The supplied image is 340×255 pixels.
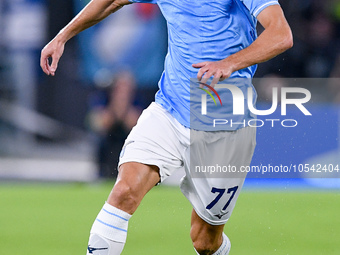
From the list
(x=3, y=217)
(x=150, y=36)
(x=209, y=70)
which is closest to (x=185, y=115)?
(x=209, y=70)

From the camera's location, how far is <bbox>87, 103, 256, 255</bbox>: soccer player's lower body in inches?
169

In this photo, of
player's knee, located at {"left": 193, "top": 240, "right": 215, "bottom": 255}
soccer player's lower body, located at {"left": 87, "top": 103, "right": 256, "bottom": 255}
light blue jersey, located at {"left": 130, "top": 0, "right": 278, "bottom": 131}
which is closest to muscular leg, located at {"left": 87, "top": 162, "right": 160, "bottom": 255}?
soccer player's lower body, located at {"left": 87, "top": 103, "right": 256, "bottom": 255}

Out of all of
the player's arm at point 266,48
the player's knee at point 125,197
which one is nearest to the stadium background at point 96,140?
the player's knee at point 125,197

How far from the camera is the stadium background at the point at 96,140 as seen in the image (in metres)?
7.57

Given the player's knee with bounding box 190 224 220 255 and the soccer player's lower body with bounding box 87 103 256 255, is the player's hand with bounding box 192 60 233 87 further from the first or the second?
the player's knee with bounding box 190 224 220 255

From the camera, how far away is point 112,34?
1321 centimetres

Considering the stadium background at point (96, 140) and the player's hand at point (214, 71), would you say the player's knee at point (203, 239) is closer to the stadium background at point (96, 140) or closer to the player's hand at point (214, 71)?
the stadium background at point (96, 140)

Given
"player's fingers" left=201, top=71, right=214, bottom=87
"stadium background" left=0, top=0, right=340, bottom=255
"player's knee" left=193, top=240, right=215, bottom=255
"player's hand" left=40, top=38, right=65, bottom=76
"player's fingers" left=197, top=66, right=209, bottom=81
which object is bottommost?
"stadium background" left=0, top=0, right=340, bottom=255

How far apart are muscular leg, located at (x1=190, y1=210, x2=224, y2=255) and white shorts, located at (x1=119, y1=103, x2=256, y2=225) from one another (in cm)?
12

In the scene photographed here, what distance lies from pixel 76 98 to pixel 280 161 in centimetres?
564

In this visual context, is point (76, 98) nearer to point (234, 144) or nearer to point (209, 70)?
point (234, 144)

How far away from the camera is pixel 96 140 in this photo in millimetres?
12672

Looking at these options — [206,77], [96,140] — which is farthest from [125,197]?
[96,140]

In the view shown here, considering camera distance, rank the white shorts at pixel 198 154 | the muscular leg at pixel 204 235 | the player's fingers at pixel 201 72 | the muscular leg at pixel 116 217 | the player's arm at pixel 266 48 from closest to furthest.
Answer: the player's fingers at pixel 201 72 < the player's arm at pixel 266 48 < the muscular leg at pixel 116 217 < the white shorts at pixel 198 154 < the muscular leg at pixel 204 235
